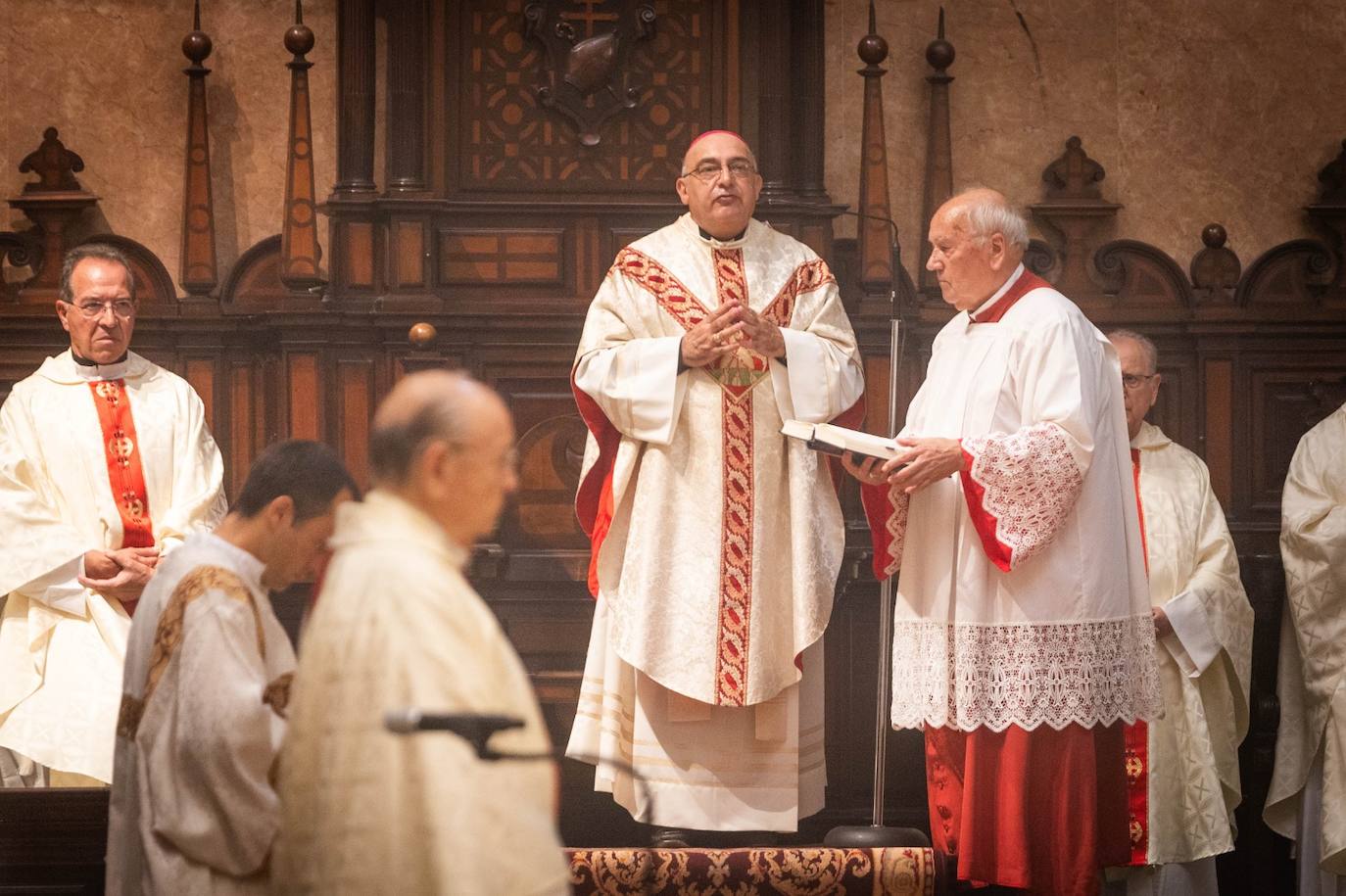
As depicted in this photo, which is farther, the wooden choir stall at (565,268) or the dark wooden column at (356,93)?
the dark wooden column at (356,93)

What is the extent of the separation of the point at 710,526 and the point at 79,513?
1.94 metres

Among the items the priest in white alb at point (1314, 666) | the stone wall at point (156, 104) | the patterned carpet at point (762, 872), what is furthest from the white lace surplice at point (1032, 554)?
the stone wall at point (156, 104)

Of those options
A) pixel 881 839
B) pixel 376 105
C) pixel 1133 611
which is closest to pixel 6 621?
pixel 376 105

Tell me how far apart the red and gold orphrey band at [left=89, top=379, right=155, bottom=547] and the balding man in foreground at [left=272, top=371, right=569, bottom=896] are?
316 cm

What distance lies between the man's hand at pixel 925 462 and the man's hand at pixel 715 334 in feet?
2.19

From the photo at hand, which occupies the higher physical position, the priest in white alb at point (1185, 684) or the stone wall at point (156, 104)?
the stone wall at point (156, 104)

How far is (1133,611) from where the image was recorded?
15.8ft

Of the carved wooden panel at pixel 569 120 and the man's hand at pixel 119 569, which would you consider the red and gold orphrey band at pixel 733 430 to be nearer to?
the carved wooden panel at pixel 569 120

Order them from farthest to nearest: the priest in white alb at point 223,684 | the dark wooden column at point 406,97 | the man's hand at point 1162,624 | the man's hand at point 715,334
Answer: the dark wooden column at point 406,97, the man's hand at point 1162,624, the man's hand at point 715,334, the priest in white alb at point 223,684

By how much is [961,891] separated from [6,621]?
2926 mm

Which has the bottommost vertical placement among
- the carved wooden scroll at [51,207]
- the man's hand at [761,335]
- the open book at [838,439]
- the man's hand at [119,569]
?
the man's hand at [119,569]

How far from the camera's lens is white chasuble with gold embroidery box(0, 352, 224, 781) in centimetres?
532

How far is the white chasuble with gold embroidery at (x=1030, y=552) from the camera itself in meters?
4.69

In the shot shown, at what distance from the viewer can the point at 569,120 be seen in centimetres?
649
